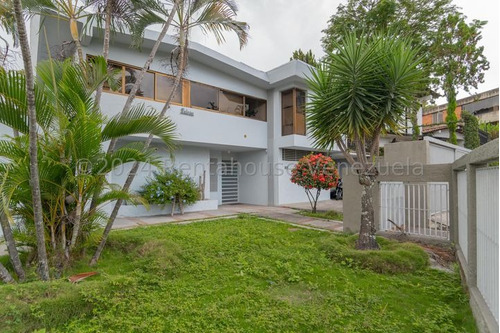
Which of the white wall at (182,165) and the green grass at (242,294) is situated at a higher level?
the white wall at (182,165)

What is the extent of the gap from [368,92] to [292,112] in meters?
7.88

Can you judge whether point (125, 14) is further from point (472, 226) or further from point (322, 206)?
point (322, 206)

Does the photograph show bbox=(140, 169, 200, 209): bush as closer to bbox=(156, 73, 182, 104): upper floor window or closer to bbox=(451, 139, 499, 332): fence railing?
bbox=(156, 73, 182, 104): upper floor window

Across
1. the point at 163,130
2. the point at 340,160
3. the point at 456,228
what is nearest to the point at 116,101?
the point at 163,130

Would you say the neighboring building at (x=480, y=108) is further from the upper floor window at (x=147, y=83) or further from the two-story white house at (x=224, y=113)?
the upper floor window at (x=147, y=83)

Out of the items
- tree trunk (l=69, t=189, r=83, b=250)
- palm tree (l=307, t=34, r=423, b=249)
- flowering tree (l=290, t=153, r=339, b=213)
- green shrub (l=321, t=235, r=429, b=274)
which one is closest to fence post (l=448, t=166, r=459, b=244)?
green shrub (l=321, t=235, r=429, b=274)

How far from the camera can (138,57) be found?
9234mm

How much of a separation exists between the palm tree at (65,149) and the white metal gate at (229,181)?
9.76 meters

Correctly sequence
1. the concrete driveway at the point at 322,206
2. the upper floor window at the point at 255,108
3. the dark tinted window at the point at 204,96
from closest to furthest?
the dark tinted window at the point at 204,96 < the concrete driveway at the point at 322,206 < the upper floor window at the point at 255,108

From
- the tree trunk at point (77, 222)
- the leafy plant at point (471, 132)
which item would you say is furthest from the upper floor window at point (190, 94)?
the leafy plant at point (471, 132)

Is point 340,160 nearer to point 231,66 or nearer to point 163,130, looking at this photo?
point 231,66

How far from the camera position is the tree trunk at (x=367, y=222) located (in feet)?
16.0

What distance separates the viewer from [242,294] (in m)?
3.23

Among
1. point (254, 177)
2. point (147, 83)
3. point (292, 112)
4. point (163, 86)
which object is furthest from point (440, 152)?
point (147, 83)
